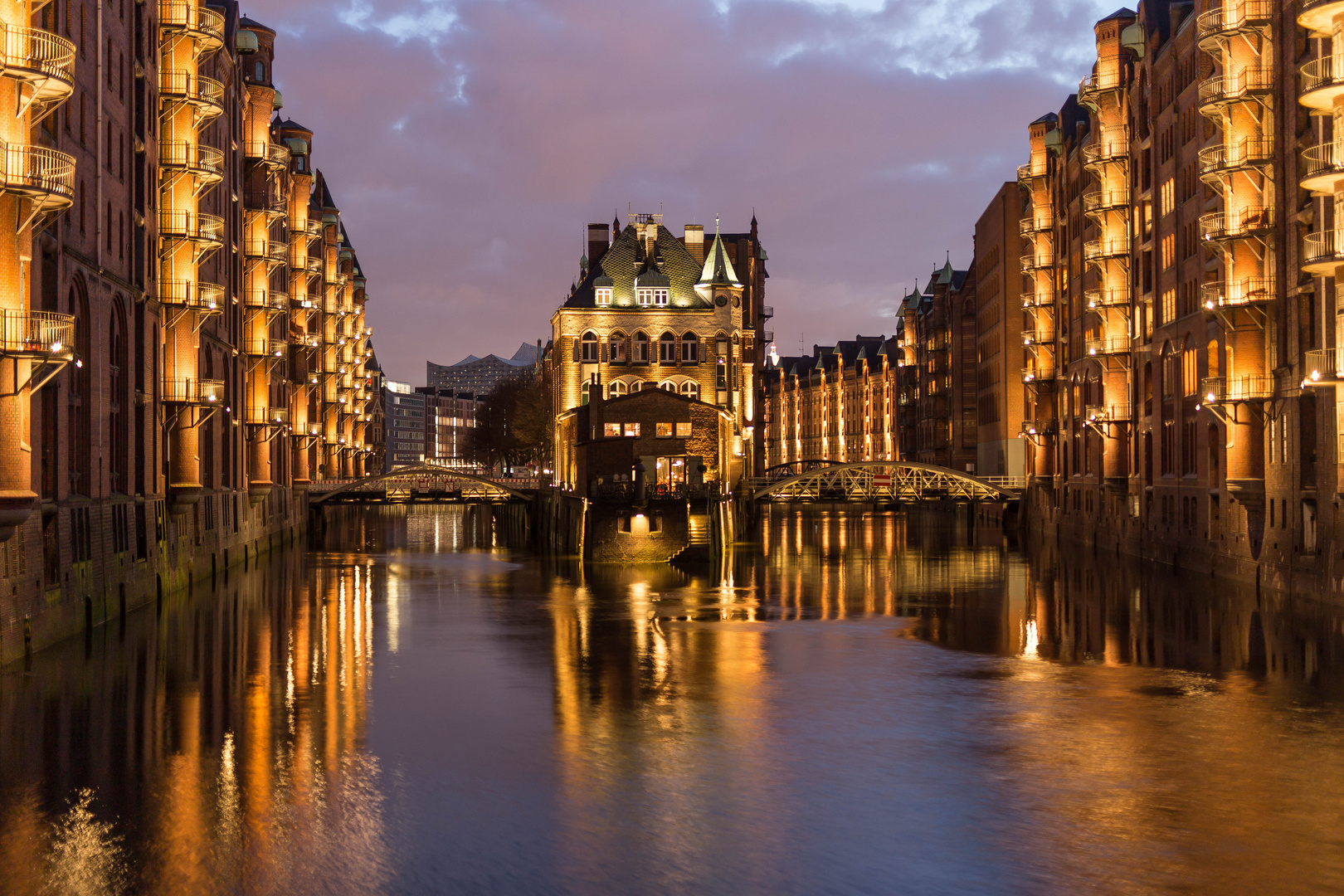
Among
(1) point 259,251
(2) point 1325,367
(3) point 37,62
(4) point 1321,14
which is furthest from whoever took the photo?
(1) point 259,251

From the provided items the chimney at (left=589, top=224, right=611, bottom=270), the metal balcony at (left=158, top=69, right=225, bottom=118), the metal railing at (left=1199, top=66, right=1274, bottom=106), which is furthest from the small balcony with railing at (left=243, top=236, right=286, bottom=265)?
the metal railing at (left=1199, top=66, right=1274, bottom=106)

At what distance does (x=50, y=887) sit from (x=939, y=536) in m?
91.1

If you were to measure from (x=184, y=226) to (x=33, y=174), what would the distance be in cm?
2250

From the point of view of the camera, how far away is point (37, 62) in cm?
3297

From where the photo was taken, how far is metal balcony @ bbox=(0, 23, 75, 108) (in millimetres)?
32281

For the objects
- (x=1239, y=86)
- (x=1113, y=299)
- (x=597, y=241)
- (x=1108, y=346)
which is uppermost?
(x=597, y=241)

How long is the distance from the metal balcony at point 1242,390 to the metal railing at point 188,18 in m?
40.5

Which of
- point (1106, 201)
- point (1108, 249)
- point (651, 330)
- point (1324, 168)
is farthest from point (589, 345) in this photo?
point (1324, 168)

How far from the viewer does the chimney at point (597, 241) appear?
393ft

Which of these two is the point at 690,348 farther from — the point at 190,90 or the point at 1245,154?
the point at 1245,154

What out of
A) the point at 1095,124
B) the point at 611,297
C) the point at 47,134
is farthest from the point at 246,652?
the point at 611,297

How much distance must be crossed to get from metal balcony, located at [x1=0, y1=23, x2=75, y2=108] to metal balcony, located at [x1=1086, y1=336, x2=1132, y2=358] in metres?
55.5

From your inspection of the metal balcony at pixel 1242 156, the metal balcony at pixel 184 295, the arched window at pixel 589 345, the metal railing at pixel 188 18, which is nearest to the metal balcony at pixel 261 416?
the metal balcony at pixel 184 295

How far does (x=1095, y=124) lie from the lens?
264 feet
